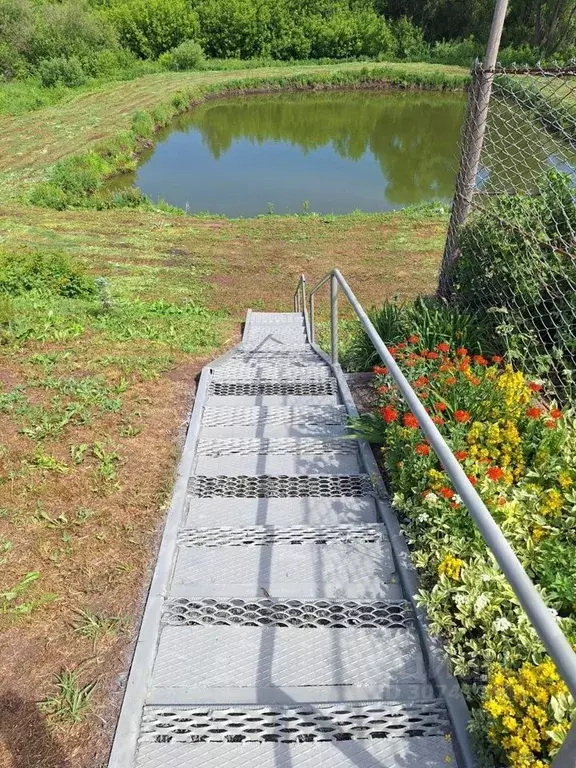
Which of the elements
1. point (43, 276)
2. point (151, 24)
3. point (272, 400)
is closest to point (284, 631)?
point (272, 400)

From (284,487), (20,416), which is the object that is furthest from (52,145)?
(284,487)

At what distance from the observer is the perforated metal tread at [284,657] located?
1.93 metres

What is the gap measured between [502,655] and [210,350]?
4.32 meters

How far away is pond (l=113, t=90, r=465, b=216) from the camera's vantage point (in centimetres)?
1650

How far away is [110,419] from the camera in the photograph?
3771mm

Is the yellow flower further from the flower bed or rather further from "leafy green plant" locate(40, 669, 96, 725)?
"leafy green plant" locate(40, 669, 96, 725)

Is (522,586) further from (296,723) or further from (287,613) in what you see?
(287,613)

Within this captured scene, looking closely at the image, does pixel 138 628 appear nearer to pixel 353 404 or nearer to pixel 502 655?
pixel 502 655

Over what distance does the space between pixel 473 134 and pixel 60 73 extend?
2947cm

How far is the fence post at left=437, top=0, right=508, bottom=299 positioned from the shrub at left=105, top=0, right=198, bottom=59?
39.8m

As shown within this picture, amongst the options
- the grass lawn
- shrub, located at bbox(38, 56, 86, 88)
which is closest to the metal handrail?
the grass lawn

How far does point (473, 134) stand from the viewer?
397cm

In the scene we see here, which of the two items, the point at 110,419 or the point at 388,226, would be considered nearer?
the point at 110,419

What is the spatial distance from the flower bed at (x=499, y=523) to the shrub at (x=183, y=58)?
36973 millimetres
